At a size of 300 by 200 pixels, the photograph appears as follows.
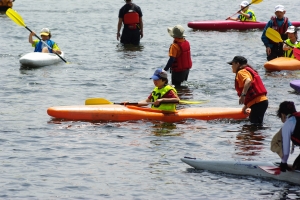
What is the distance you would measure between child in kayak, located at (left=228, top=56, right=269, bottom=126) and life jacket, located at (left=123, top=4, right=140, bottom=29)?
8859mm

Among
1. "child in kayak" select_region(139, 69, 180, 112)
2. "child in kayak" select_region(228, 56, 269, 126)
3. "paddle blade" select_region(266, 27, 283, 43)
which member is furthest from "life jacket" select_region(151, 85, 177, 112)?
"paddle blade" select_region(266, 27, 283, 43)

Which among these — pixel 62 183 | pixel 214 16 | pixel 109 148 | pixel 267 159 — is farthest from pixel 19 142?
pixel 214 16

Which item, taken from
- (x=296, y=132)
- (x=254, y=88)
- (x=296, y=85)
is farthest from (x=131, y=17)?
(x=296, y=132)

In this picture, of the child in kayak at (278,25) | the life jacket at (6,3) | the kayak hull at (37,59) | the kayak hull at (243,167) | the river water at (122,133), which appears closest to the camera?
the kayak hull at (243,167)

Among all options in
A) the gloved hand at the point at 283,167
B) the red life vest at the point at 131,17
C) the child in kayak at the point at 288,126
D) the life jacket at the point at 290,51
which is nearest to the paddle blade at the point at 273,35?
the life jacket at the point at 290,51

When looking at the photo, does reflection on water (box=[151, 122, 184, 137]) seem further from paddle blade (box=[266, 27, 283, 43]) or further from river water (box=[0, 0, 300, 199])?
paddle blade (box=[266, 27, 283, 43])

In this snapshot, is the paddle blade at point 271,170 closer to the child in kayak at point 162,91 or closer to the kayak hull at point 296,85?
the child in kayak at point 162,91

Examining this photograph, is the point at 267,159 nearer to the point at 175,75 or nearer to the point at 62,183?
the point at 62,183

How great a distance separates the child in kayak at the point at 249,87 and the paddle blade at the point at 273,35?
4.62 metres

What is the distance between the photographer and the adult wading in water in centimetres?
1981

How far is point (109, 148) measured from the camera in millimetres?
10820

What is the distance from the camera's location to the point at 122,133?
1157 cm

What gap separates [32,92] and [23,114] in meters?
1.97

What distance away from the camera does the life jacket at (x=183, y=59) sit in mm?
14258
